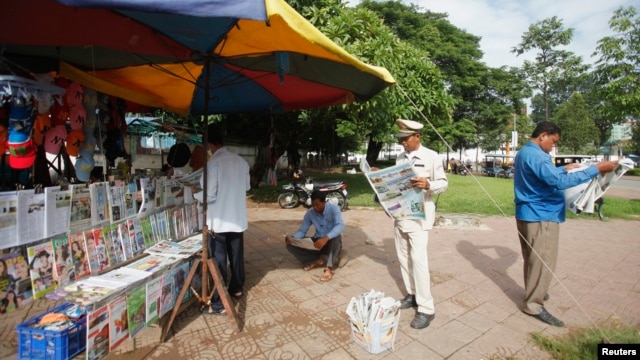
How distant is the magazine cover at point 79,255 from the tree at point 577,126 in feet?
162

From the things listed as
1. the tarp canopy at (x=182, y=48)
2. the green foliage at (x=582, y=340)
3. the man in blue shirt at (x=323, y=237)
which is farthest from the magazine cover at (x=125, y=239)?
the green foliage at (x=582, y=340)

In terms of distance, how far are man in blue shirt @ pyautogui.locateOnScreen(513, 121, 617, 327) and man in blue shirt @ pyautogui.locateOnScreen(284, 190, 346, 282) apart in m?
1.99

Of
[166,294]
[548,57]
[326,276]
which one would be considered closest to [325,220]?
[326,276]

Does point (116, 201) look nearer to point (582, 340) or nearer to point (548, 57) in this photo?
point (582, 340)

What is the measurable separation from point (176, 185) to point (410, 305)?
291cm

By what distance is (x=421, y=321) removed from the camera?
288cm

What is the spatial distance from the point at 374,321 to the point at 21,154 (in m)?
3.08

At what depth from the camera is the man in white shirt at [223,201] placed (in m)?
3.05

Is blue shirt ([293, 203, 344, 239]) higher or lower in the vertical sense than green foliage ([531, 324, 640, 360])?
higher

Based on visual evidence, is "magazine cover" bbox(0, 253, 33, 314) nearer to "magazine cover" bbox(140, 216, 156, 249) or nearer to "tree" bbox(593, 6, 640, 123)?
"magazine cover" bbox(140, 216, 156, 249)

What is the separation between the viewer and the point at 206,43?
2643mm

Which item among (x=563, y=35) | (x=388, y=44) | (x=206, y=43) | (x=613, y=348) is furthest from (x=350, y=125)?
(x=563, y=35)

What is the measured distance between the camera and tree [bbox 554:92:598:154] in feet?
128

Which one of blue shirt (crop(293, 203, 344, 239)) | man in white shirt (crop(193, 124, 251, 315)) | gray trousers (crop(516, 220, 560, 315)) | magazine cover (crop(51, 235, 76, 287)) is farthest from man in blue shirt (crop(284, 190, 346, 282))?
magazine cover (crop(51, 235, 76, 287))
